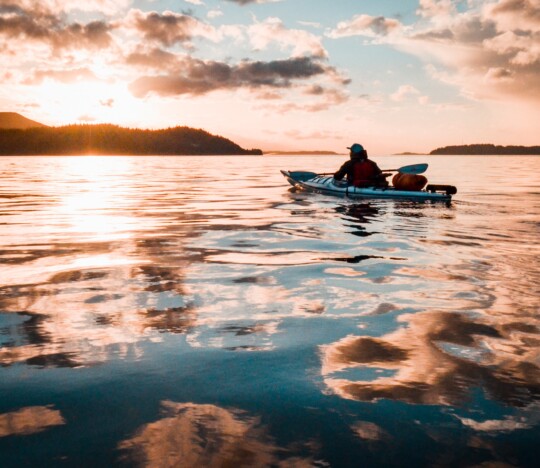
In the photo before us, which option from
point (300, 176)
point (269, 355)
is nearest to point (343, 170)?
point (300, 176)

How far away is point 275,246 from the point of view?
427 inches

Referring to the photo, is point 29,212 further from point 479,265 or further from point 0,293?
point 479,265

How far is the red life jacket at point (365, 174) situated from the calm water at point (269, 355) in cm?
1011

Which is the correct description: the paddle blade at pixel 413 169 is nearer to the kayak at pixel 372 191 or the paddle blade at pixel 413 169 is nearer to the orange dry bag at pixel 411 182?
the orange dry bag at pixel 411 182

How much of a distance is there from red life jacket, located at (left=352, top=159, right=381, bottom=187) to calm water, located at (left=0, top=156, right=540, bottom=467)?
33.2 feet

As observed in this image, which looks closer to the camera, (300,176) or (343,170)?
(343,170)

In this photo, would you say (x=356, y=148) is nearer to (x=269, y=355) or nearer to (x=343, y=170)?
(x=343, y=170)

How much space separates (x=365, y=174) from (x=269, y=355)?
16984 millimetres

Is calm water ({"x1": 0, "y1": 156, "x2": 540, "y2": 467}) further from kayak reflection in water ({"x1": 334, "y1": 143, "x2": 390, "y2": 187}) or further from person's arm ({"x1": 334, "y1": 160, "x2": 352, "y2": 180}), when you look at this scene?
person's arm ({"x1": 334, "y1": 160, "x2": 352, "y2": 180})

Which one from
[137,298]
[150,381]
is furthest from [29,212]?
[150,381]

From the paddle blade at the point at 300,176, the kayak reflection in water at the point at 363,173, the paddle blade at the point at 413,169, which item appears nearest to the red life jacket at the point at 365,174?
the kayak reflection in water at the point at 363,173

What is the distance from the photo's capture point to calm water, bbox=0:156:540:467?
307 cm

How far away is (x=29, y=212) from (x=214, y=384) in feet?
50.6

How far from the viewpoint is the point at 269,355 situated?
459 centimetres
